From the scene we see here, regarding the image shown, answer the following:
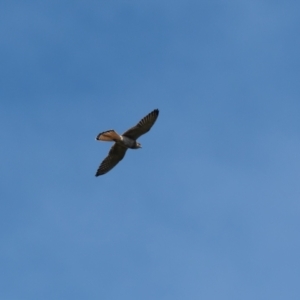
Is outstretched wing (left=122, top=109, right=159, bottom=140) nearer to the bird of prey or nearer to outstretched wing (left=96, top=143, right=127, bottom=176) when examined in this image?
the bird of prey

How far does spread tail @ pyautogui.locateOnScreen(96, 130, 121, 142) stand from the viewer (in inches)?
1762

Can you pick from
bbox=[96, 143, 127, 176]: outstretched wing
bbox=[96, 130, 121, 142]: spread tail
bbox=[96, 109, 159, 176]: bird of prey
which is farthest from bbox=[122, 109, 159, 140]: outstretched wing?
bbox=[96, 143, 127, 176]: outstretched wing

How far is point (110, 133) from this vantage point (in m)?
44.9

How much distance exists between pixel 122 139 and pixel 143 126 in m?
1.23

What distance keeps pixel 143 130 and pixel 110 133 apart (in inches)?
78.1

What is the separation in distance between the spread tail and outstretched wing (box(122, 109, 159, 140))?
22.9 inches

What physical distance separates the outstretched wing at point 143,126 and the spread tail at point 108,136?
581mm

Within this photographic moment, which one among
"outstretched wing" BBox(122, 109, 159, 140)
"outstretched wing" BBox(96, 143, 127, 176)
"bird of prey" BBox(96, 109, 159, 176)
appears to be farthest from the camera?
"outstretched wing" BBox(96, 143, 127, 176)

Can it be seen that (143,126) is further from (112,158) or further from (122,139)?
(112,158)

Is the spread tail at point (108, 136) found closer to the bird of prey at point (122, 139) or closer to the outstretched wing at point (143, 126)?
the bird of prey at point (122, 139)

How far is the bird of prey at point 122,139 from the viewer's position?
149 feet

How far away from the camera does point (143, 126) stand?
4578 centimetres

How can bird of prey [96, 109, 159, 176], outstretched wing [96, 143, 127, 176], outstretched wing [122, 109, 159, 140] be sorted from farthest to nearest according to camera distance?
outstretched wing [96, 143, 127, 176], outstretched wing [122, 109, 159, 140], bird of prey [96, 109, 159, 176]

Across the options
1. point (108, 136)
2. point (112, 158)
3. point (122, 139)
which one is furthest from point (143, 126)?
point (112, 158)
